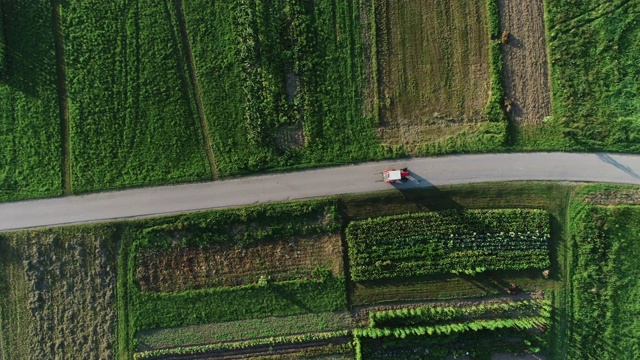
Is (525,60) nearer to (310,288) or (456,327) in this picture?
(456,327)

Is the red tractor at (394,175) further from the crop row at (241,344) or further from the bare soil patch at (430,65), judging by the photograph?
the crop row at (241,344)

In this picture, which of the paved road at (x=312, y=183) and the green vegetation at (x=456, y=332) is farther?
the paved road at (x=312, y=183)

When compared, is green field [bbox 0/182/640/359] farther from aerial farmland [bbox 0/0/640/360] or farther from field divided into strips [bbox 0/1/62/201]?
field divided into strips [bbox 0/1/62/201]

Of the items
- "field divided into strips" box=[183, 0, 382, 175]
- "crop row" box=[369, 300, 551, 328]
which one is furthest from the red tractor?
"crop row" box=[369, 300, 551, 328]

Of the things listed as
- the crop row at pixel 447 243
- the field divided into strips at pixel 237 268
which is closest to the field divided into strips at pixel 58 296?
the field divided into strips at pixel 237 268

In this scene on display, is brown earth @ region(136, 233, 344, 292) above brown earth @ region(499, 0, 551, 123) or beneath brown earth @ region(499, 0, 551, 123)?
beneath

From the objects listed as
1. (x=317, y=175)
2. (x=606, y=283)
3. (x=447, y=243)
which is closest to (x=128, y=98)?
(x=317, y=175)
